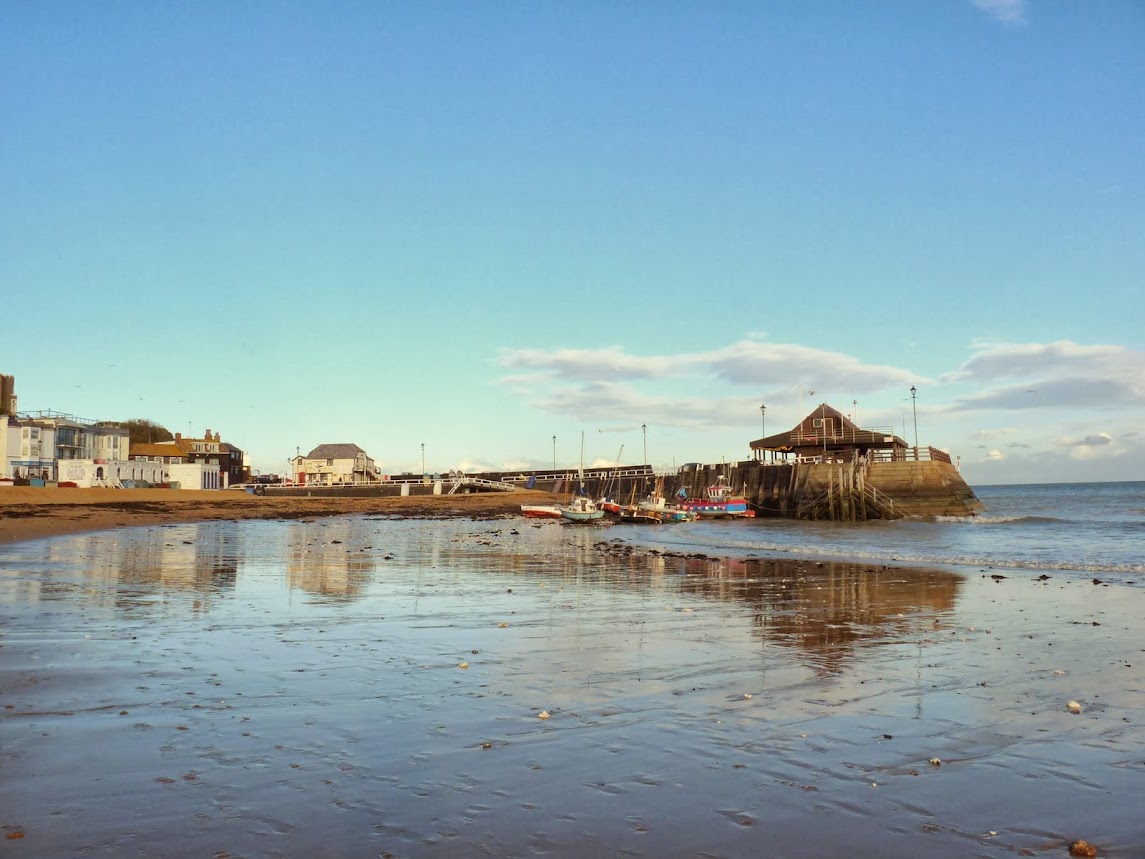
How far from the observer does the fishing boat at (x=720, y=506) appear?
256 feet

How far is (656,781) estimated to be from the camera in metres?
6.82

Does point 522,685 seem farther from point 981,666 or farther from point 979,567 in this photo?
point 979,567

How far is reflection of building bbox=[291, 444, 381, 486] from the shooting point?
13738 centimetres

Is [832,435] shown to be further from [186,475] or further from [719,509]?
[186,475]

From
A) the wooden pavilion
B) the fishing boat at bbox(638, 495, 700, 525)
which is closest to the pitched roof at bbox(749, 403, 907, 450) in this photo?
the wooden pavilion

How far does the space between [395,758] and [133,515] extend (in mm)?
51449

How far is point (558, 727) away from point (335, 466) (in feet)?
445

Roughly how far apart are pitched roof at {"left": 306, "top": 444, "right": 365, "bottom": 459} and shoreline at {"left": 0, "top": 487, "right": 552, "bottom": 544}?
38215 millimetres

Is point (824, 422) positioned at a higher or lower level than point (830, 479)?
higher

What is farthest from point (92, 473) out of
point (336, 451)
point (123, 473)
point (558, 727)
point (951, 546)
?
point (558, 727)

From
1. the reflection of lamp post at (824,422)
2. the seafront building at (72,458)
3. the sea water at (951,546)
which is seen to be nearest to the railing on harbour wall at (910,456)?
the reflection of lamp post at (824,422)

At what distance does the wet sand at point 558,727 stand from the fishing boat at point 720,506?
59.9 metres

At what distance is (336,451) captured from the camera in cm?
14062

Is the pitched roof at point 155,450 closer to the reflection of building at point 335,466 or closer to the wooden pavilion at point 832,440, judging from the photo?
the reflection of building at point 335,466
